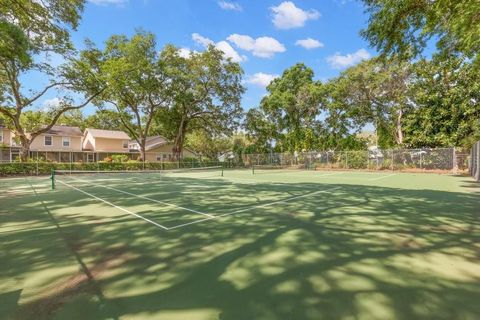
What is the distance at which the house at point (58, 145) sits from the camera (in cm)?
3572

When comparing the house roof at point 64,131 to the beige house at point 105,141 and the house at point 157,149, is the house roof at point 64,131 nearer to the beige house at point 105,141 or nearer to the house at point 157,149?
the beige house at point 105,141

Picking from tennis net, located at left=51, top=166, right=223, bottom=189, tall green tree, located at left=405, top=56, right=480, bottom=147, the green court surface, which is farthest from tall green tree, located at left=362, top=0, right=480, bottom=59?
tall green tree, located at left=405, top=56, right=480, bottom=147

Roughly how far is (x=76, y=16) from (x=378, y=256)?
16.9 m

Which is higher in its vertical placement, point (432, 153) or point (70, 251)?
point (432, 153)

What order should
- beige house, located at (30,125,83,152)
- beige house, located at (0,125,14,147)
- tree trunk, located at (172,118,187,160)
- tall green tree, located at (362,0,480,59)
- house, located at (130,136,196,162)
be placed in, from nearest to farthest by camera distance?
tall green tree, located at (362,0,480,59)
beige house, located at (0,125,14,147)
tree trunk, located at (172,118,187,160)
beige house, located at (30,125,83,152)
house, located at (130,136,196,162)

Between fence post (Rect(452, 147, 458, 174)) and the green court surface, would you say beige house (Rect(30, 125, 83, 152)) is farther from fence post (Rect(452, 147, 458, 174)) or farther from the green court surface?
fence post (Rect(452, 147, 458, 174))

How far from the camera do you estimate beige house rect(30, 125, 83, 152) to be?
35844mm

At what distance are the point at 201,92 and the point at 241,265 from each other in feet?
102

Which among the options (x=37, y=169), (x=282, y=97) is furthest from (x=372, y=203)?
(x=282, y=97)

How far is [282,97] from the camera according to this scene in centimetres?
3544

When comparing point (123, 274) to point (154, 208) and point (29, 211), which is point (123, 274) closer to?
point (154, 208)

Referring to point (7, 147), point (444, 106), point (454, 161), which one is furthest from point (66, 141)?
point (454, 161)

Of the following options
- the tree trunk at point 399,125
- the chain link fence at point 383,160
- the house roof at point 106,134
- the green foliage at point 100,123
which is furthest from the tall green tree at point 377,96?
the house roof at point 106,134

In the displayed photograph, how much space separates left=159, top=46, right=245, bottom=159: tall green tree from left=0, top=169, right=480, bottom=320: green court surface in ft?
87.0
